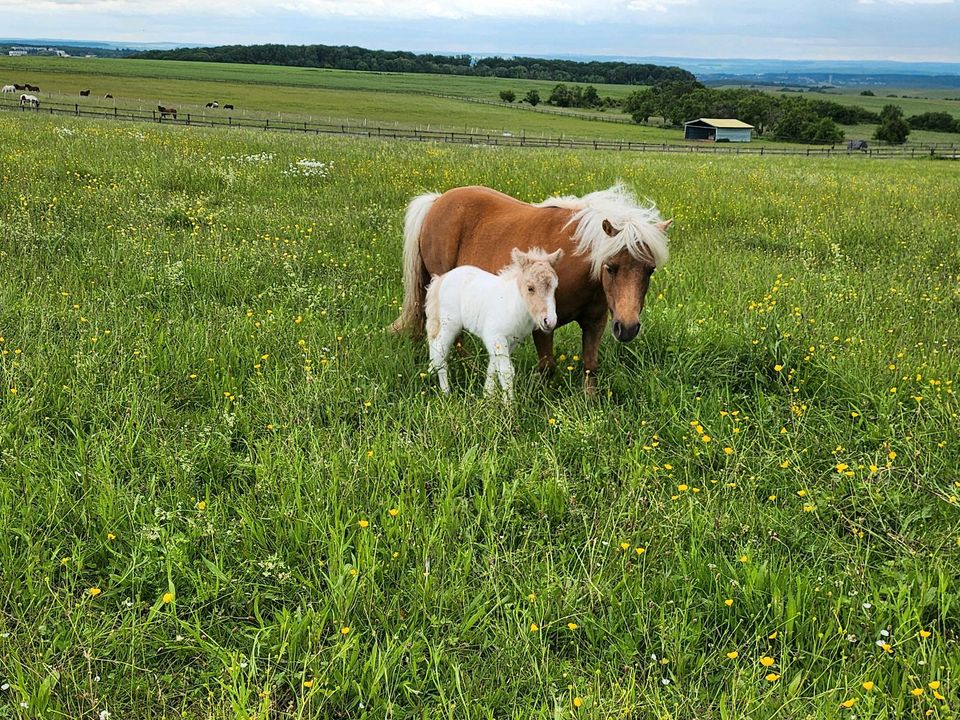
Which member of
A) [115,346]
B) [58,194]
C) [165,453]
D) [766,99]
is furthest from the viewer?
[766,99]

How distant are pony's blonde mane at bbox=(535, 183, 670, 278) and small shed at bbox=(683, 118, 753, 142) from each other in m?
87.2

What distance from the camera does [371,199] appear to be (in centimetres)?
1257

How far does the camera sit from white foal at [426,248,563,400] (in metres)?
4.86

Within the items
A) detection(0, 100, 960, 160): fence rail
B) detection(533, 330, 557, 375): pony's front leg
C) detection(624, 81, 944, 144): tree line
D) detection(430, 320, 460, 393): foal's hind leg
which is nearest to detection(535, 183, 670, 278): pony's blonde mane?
detection(533, 330, 557, 375): pony's front leg

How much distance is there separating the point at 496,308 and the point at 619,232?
3.53 feet

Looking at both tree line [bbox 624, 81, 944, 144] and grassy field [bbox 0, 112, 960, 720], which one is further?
tree line [bbox 624, 81, 944, 144]

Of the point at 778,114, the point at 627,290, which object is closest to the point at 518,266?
the point at 627,290

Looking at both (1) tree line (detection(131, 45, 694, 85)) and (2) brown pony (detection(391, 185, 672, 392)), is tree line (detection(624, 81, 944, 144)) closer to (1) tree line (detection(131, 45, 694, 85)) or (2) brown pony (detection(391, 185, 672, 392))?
(1) tree line (detection(131, 45, 694, 85))

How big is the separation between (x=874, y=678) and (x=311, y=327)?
5079 mm

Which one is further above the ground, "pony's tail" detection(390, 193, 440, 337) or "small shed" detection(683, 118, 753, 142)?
"small shed" detection(683, 118, 753, 142)

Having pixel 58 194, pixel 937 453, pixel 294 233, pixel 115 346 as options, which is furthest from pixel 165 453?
pixel 58 194

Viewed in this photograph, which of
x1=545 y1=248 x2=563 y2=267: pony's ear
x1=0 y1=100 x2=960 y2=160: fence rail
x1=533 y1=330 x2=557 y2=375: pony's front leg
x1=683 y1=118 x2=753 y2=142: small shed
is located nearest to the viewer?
x1=545 y1=248 x2=563 y2=267: pony's ear

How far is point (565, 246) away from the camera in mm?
5375

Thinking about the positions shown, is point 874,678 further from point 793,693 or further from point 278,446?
point 278,446
